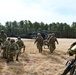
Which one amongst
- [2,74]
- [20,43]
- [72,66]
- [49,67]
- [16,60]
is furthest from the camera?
[20,43]

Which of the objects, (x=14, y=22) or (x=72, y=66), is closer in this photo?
(x=72, y=66)

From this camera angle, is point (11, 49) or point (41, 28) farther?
point (41, 28)

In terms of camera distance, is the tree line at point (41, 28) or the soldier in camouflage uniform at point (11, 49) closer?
the soldier in camouflage uniform at point (11, 49)

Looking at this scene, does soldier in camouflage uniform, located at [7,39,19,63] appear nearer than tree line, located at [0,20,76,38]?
Yes

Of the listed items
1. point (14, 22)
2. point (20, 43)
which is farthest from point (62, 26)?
point (20, 43)

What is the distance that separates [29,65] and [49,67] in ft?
3.98

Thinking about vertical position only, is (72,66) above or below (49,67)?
above

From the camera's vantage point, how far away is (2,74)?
1237 centimetres

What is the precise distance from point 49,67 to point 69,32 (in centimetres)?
5142

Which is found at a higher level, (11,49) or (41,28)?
(41,28)

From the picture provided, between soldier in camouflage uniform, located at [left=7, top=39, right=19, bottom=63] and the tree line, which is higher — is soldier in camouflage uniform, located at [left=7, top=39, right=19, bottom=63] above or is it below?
below

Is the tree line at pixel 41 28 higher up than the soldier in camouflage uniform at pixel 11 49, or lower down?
higher up

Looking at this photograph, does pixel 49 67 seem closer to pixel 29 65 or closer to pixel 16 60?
pixel 29 65

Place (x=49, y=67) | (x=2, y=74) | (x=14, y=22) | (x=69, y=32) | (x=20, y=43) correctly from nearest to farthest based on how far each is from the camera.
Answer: (x=2, y=74), (x=49, y=67), (x=20, y=43), (x=69, y=32), (x=14, y=22)
